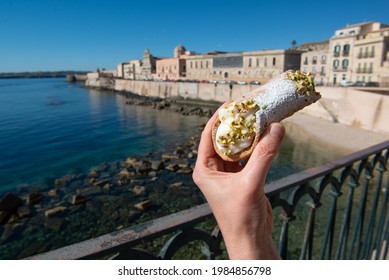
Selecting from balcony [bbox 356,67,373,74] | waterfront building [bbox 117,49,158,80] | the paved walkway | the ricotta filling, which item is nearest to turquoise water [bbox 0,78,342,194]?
the paved walkway

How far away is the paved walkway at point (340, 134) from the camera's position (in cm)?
2091

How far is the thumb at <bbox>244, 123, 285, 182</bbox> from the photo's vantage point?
964mm

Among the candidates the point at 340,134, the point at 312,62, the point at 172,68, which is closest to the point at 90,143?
the point at 340,134

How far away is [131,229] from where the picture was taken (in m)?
1.29

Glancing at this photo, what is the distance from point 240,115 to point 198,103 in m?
53.3

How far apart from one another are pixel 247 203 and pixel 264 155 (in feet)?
0.62

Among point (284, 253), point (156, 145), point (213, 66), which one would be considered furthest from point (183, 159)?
point (213, 66)

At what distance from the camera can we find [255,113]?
4.94 feet

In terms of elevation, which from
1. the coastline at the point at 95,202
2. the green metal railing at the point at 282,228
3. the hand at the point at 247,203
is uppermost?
the hand at the point at 247,203

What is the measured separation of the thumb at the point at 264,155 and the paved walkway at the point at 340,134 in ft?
71.4

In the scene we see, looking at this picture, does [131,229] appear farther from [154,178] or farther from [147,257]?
[154,178]

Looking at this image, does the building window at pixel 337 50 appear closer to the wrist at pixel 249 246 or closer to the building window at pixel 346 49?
the building window at pixel 346 49

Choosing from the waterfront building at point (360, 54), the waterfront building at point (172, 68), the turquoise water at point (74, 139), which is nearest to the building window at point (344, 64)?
the waterfront building at point (360, 54)

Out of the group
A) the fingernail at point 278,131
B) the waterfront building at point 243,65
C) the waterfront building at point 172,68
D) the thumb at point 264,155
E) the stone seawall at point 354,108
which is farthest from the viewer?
the waterfront building at point 172,68
